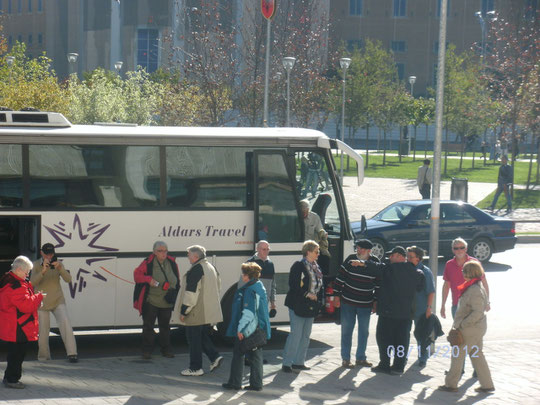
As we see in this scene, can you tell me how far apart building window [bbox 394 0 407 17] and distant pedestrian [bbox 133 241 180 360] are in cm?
8453

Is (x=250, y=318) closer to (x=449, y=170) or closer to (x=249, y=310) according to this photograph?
(x=249, y=310)

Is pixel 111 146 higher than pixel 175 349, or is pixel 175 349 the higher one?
pixel 111 146

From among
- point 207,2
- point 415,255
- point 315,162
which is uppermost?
point 207,2

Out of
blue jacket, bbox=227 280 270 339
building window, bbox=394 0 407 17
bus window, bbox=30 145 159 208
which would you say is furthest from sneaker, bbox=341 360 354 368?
building window, bbox=394 0 407 17

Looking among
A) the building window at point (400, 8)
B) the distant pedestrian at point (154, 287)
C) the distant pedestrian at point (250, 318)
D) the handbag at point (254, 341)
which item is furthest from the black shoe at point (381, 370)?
the building window at point (400, 8)

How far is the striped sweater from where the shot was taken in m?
11.1

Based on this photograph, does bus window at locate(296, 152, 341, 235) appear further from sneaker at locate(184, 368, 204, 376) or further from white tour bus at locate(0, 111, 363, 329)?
sneaker at locate(184, 368, 204, 376)

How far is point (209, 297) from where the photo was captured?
10.7 metres

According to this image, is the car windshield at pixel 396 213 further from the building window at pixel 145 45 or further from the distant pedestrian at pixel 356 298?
the building window at pixel 145 45

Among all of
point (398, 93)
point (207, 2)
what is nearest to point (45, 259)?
point (207, 2)

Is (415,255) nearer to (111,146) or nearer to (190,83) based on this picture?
(111,146)

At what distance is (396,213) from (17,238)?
10.5 m

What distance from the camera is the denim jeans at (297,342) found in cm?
1109

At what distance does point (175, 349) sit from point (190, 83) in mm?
25838
